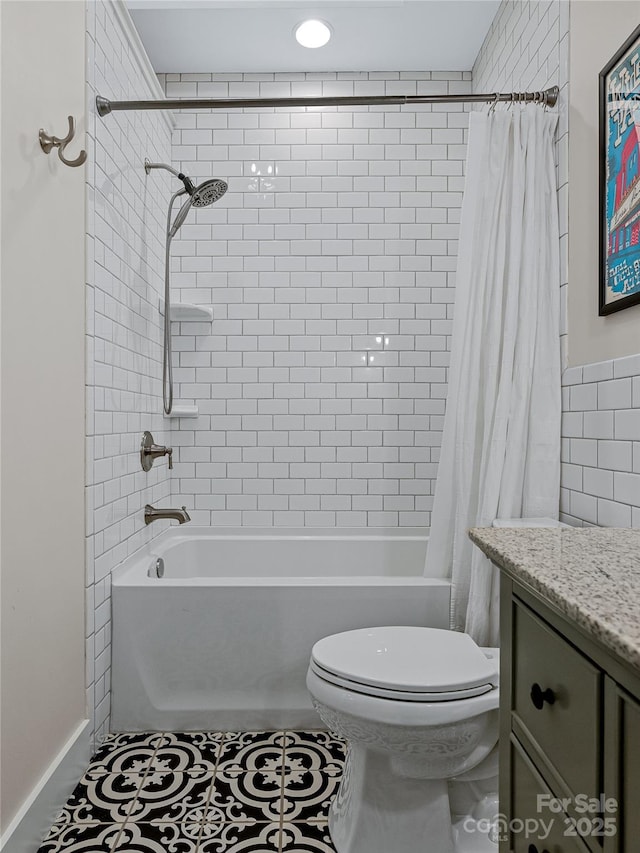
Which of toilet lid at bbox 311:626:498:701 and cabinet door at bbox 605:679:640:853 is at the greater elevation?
cabinet door at bbox 605:679:640:853

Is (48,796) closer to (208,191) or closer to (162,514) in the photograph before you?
(162,514)

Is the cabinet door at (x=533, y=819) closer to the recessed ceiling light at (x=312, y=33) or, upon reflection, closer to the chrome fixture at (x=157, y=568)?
the chrome fixture at (x=157, y=568)

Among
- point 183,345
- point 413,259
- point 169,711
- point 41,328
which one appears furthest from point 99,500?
point 413,259

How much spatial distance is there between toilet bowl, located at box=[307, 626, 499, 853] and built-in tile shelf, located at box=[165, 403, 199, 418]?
1.55 m

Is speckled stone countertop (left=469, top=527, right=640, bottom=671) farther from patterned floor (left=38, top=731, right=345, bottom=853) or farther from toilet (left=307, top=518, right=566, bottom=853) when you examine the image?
patterned floor (left=38, top=731, right=345, bottom=853)

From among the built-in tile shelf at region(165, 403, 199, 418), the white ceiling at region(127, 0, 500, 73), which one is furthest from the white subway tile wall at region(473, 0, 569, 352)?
the built-in tile shelf at region(165, 403, 199, 418)

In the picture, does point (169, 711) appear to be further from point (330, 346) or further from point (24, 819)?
point (330, 346)

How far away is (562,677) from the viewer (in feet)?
2.43

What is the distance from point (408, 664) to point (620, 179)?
1.35 m

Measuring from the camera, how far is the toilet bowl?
1382mm

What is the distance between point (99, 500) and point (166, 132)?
188 centimetres

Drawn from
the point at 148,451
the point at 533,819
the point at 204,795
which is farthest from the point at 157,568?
the point at 533,819

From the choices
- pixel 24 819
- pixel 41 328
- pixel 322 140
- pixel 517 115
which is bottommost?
pixel 24 819

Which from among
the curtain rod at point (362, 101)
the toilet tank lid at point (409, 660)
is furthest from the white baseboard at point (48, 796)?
the curtain rod at point (362, 101)
